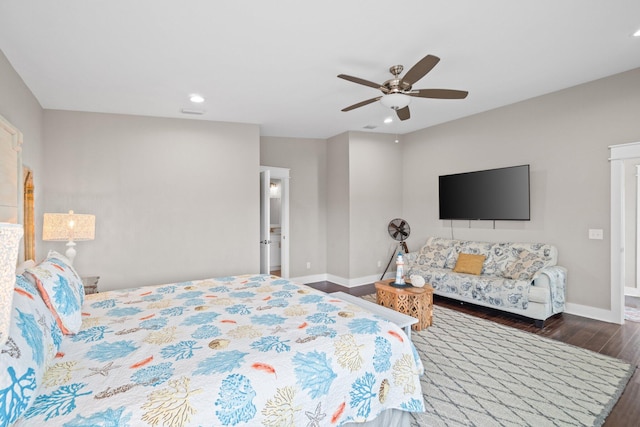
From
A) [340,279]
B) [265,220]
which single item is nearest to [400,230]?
[340,279]

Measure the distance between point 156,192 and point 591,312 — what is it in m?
5.68

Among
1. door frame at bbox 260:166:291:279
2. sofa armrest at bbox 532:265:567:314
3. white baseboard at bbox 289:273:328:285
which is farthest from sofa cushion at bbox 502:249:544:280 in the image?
door frame at bbox 260:166:291:279

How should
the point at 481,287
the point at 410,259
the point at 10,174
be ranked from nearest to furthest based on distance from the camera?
1. the point at 10,174
2. the point at 481,287
3. the point at 410,259

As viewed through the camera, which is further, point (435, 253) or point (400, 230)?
point (400, 230)

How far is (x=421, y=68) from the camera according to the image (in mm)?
2533

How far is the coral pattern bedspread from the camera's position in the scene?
1.22 m

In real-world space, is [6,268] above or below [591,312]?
above

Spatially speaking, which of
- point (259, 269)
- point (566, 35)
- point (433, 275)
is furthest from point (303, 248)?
point (566, 35)

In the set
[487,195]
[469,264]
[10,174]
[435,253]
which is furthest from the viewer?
[435,253]

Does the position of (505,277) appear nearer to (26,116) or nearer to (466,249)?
(466,249)

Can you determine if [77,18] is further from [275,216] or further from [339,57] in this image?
[275,216]

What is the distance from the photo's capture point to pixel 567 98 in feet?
13.1

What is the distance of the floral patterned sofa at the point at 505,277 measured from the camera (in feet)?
12.1

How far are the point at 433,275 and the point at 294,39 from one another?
11.8ft
